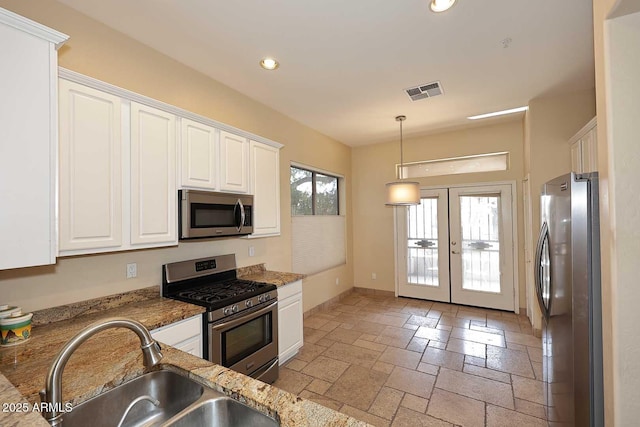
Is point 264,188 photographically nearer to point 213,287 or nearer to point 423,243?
point 213,287

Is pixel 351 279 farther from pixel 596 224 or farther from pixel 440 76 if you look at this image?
pixel 596 224

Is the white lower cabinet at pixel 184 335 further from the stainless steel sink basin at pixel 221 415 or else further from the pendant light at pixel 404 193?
the pendant light at pixel 404 193

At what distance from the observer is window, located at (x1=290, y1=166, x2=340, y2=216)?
446cm

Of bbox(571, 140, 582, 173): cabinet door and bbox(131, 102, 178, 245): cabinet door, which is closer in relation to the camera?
bbox(131, 102, 178, 245): cabinet door

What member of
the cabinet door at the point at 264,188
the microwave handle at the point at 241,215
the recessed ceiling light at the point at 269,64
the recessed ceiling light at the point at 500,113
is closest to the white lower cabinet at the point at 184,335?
the microwave handle at the point at 241,215

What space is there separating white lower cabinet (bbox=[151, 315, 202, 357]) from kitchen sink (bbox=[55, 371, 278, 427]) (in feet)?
2.33

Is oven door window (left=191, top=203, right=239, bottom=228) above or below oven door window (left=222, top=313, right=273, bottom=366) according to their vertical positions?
above

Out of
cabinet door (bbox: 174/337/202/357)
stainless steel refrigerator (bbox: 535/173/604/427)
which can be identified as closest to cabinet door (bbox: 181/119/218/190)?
cabinet door (bbox: 174/337/202/357)

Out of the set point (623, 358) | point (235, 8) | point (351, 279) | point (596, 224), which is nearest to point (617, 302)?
point (623, 358)

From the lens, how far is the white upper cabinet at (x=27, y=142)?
1.34 meters

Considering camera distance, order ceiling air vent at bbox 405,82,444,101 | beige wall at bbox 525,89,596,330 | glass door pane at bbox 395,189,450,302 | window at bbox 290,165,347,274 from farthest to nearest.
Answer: glass door pane at bbox 395,189,450,302, window at bbox 290,165,347,274, beige wall at bbox 525,89,596,330, ceiling air vent at bbox 405,82,444,101

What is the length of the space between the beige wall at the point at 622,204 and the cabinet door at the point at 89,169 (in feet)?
9.37

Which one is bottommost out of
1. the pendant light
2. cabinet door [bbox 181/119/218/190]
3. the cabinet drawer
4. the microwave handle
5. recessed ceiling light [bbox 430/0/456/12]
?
the cabinet drawer

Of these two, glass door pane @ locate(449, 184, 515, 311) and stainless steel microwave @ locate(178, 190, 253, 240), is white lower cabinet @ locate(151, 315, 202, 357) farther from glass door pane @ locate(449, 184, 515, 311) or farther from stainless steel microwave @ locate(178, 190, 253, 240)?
glass door pane @ locate(449, 184, 515, 311)
